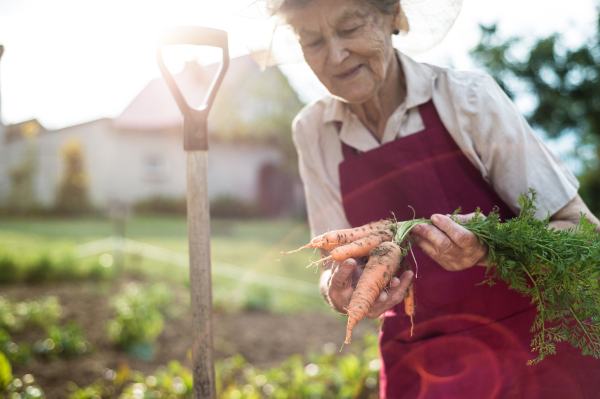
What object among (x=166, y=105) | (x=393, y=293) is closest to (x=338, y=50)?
(x=393, y=293)

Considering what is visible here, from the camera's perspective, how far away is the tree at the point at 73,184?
47.9 feet

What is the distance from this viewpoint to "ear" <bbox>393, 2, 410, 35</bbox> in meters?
1.78

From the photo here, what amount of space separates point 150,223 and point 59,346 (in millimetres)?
11512

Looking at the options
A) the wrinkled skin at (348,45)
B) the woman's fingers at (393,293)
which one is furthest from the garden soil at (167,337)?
the wrinkled skin at (348,45)

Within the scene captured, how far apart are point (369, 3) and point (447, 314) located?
1.42 meters

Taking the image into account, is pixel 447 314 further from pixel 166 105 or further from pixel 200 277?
pixel 166 105

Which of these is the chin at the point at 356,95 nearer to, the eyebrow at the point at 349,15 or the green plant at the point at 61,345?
the eyebrow at the point at 349,15

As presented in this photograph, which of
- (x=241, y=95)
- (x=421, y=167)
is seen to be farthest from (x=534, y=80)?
(x=241, y=95)

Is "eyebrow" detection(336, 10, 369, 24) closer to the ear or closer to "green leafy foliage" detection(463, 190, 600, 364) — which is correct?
the ear

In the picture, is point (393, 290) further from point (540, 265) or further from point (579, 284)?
point (579, 284)

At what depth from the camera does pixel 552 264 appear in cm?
139

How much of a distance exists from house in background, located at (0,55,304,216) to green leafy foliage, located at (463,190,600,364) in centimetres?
1397

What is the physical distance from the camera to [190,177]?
5.20 ft

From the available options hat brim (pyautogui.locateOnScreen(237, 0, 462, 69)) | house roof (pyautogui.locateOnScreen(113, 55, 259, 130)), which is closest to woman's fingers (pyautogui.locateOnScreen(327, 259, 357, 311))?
hat brim (pyautogui.locateOnScreen(237, 0, 462, 69))
